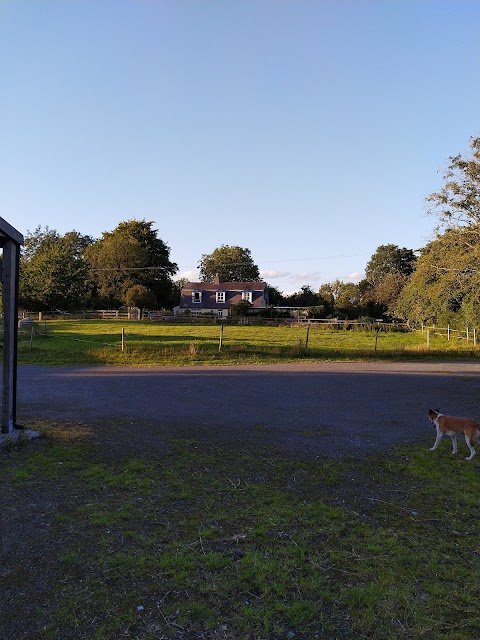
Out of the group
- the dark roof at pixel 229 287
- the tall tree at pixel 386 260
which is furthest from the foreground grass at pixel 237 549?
the tall tree at pixel 386 260

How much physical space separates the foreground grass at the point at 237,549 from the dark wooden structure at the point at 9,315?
1.14m

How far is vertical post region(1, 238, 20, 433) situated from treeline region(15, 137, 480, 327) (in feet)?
48.8

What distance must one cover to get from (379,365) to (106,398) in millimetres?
11317

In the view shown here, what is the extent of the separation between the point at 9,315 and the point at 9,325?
16cm

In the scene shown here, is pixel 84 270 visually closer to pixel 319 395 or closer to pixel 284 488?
pixel 319 395

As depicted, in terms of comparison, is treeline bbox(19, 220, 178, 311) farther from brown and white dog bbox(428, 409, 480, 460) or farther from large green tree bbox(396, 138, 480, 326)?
brown and white dog bbox(428, 409, 480, 460)

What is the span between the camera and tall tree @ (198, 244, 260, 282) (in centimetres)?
8688

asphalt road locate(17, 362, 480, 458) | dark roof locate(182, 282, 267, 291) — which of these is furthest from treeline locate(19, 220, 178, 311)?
asphalt road locate(17, 362, 480, 458)

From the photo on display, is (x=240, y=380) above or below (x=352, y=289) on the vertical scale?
below

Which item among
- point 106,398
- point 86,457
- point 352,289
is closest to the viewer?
point 86,457

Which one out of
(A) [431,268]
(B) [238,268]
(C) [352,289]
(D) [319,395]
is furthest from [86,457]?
(B) [238,268]

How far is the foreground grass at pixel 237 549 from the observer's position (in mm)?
2723

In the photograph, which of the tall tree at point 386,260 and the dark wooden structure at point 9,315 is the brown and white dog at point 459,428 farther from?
the tall tree at point 386,260

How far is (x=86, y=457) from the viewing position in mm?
5867
